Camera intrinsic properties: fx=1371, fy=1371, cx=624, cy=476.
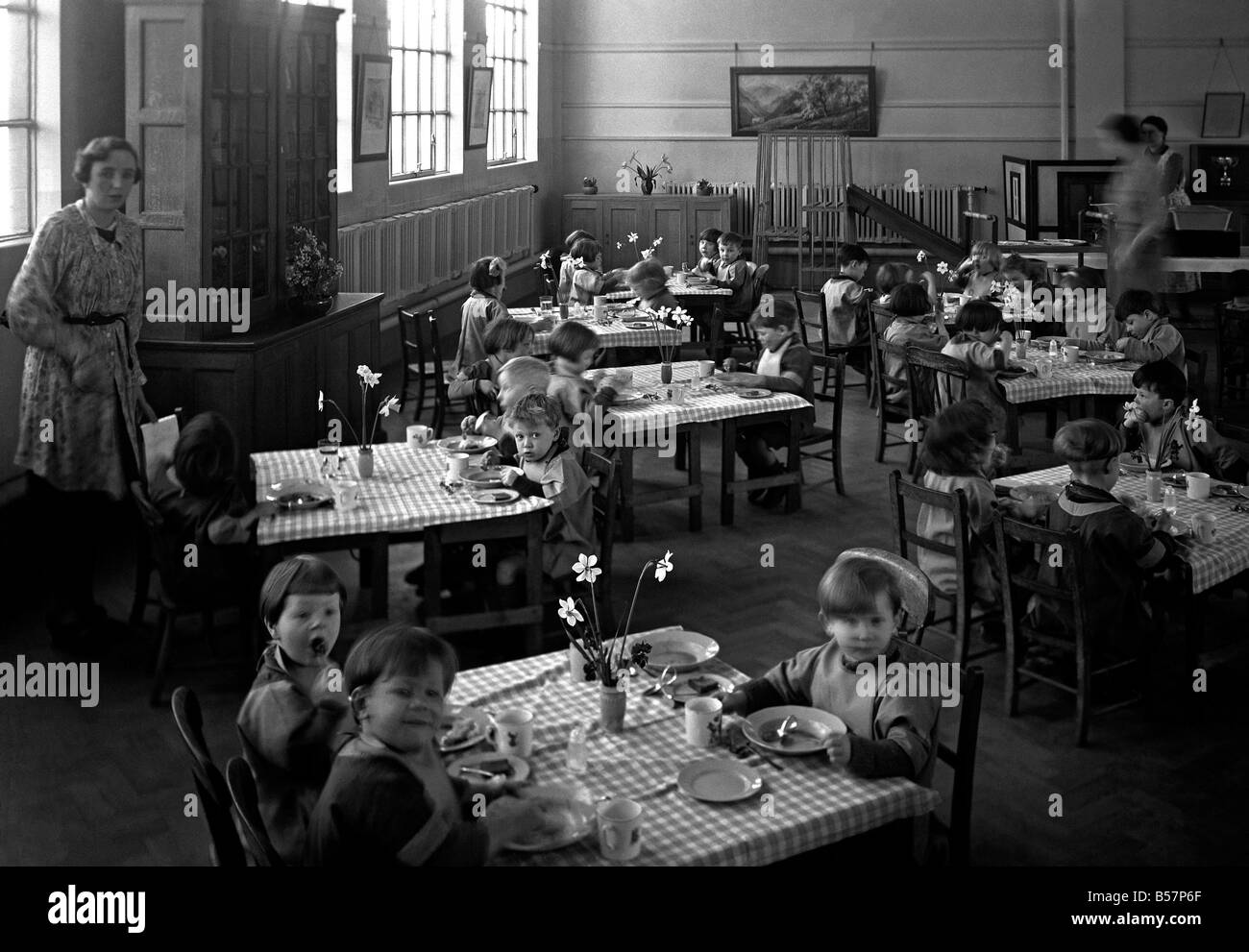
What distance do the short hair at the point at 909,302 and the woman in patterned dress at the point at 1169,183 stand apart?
13.6 ft

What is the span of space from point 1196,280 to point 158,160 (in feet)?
34.8

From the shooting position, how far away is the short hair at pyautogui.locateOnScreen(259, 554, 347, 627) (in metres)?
3.45

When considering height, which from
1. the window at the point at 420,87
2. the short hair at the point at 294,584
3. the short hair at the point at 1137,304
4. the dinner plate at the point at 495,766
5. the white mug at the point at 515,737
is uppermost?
the window at the point at 420,87

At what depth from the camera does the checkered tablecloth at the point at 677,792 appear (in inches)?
113

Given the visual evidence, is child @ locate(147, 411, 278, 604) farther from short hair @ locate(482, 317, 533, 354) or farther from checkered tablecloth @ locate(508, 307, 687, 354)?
checkered tablecloth @ locate(508, 307, 687, 354)

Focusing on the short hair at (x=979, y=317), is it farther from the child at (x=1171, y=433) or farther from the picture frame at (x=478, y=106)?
the picture frame at (x=478, y=106)

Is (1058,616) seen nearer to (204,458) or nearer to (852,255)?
(204,458)

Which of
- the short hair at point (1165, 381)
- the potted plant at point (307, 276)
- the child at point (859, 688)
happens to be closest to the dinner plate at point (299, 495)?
the child at point (859, 688)

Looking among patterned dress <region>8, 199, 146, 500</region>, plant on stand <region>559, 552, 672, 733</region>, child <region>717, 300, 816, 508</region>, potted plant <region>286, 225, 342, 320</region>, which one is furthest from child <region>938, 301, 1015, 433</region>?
plant on stand <region>559, 552, 672, 733</region>

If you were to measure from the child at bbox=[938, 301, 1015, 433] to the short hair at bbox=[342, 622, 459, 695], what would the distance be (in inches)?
222
